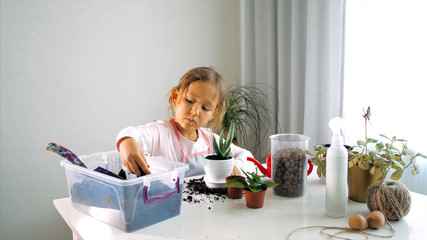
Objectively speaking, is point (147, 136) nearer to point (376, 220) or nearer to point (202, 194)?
point (202, 194)

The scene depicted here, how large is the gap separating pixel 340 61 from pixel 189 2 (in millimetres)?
1249

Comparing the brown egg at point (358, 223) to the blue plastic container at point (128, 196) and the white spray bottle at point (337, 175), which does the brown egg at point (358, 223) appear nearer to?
the white spray bottle at point (337, 175)

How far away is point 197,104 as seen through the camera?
4.59ft

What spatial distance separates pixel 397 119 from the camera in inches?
70.5

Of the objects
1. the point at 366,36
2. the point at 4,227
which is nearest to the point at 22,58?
the point at 4,227

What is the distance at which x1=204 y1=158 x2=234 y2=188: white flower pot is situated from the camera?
3.81 ft

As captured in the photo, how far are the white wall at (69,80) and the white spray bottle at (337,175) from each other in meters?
1.77

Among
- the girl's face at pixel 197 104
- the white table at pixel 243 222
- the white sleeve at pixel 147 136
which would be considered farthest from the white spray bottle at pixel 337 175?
the white sleeve at pixel 147 136

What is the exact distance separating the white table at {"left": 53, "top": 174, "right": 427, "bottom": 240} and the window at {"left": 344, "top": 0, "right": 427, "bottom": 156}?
781 mm

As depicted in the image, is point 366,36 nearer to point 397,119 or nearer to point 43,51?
point 397,119

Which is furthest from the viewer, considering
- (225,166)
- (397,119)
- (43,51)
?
(43,51)

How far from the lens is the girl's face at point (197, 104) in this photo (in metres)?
1.40

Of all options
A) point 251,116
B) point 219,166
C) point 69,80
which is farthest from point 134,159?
point 251,116

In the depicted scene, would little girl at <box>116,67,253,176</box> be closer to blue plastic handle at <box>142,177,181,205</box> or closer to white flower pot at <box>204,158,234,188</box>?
white flower pot at <box>204,158,234,188</box>
